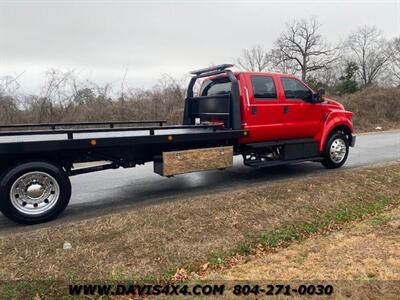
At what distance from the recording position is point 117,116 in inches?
719

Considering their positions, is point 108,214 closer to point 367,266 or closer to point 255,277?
Answer: point 255,277

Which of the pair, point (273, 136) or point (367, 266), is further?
point (273, 136)

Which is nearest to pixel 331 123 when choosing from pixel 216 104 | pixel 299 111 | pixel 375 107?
pixel 299 111

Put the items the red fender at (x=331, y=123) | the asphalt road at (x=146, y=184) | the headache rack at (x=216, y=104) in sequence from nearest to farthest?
the asphalt road at (x=146, y=184), the headache rack at (x=216, y=104), the red fender at (x=331, y=123)

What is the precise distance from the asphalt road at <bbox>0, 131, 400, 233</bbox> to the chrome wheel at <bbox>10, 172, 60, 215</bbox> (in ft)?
0.89

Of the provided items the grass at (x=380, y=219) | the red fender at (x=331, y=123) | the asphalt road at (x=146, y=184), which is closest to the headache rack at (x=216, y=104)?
the asphalt road at (x=146, y=184)

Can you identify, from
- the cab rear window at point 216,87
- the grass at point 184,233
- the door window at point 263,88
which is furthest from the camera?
the cab rear window at point 216,87

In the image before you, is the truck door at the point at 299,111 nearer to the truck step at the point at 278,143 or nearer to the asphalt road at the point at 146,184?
the truck step at the point at 278,143

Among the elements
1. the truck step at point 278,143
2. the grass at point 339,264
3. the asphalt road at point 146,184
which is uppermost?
the truck step at point 278,143

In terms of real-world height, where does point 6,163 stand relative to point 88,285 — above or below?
above

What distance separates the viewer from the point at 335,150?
8391mm

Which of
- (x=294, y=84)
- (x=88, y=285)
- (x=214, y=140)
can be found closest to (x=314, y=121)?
(x=294, y=84)

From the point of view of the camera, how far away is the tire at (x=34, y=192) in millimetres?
4984

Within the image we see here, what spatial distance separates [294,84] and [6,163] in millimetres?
5890
